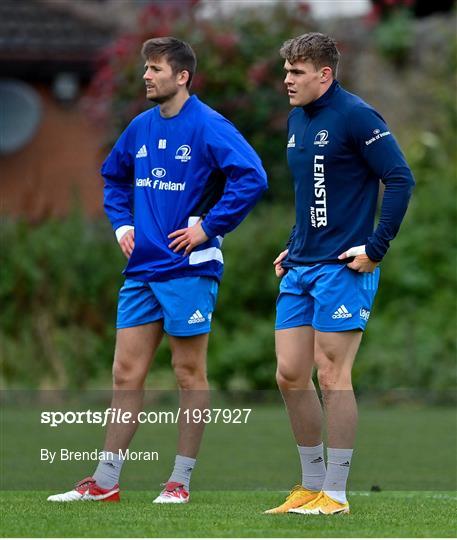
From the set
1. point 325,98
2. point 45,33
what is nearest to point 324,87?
point 325,98

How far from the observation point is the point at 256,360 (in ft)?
46.2

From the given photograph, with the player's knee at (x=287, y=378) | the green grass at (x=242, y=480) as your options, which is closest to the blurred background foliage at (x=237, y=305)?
the green grass at (x=242, y=480)

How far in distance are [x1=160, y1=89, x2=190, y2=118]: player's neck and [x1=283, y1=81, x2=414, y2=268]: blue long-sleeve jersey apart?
2.52ft

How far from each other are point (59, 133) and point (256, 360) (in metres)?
9.85

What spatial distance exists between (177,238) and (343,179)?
92 cm

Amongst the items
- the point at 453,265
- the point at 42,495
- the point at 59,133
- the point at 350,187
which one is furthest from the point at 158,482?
the point at 59,133

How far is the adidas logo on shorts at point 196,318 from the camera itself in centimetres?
688

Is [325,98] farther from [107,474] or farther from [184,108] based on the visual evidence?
[107,474]

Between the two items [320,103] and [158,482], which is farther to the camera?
[158,482]

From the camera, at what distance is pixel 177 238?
22.5 ft

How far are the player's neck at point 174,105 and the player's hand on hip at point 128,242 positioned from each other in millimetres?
607

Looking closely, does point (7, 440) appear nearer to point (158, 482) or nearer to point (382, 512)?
point (158, 482)

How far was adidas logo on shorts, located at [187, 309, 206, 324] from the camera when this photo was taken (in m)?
6.88

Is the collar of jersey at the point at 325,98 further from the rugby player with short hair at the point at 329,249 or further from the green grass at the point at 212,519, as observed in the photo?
the green grass at the point at 212,519
